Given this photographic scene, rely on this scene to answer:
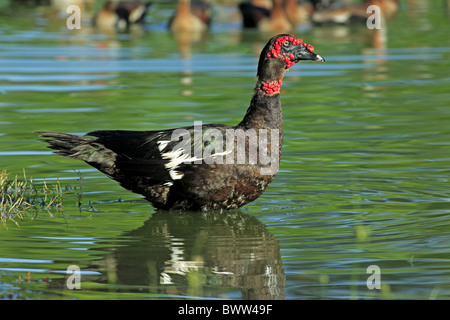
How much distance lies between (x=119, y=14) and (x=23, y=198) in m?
17.4

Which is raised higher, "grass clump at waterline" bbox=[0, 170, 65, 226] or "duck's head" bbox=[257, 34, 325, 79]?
"duck's head" bbox=[257, 34, 325, 79]

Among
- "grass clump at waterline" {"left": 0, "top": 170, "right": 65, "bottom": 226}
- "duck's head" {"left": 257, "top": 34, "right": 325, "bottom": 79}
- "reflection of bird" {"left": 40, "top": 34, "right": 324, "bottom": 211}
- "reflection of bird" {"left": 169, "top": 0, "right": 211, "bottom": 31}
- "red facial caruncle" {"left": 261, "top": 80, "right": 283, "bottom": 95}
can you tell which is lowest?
"grass clump at waterline" {"left": 0, "top": 170, "right": 65, "bottom": 226}

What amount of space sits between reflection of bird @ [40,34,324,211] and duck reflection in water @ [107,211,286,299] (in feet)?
0.78

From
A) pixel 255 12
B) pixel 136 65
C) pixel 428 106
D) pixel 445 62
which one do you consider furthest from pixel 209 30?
pixel 428 106

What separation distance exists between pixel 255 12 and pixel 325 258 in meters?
19.0

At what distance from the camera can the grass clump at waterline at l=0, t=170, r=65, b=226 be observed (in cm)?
836

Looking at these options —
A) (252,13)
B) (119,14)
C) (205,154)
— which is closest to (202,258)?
(205,154)

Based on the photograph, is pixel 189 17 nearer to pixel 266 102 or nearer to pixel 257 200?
pixel 257 200

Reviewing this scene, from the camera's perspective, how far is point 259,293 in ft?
20.1

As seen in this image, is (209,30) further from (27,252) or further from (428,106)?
(27,252)

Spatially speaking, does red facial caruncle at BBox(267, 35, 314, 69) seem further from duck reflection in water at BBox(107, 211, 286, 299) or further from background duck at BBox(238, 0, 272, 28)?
background duck at BBox(238, 0, 272, 28)

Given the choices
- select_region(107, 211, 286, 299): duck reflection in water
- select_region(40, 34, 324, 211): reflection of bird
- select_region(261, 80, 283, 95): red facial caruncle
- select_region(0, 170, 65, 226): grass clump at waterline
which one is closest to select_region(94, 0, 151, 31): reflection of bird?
select_region(0, 170, 65, 226): grass clump at waterline

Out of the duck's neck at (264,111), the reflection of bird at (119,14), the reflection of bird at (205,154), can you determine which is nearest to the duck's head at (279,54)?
the reflection of bird at (205,154)

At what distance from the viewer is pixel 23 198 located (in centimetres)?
869
